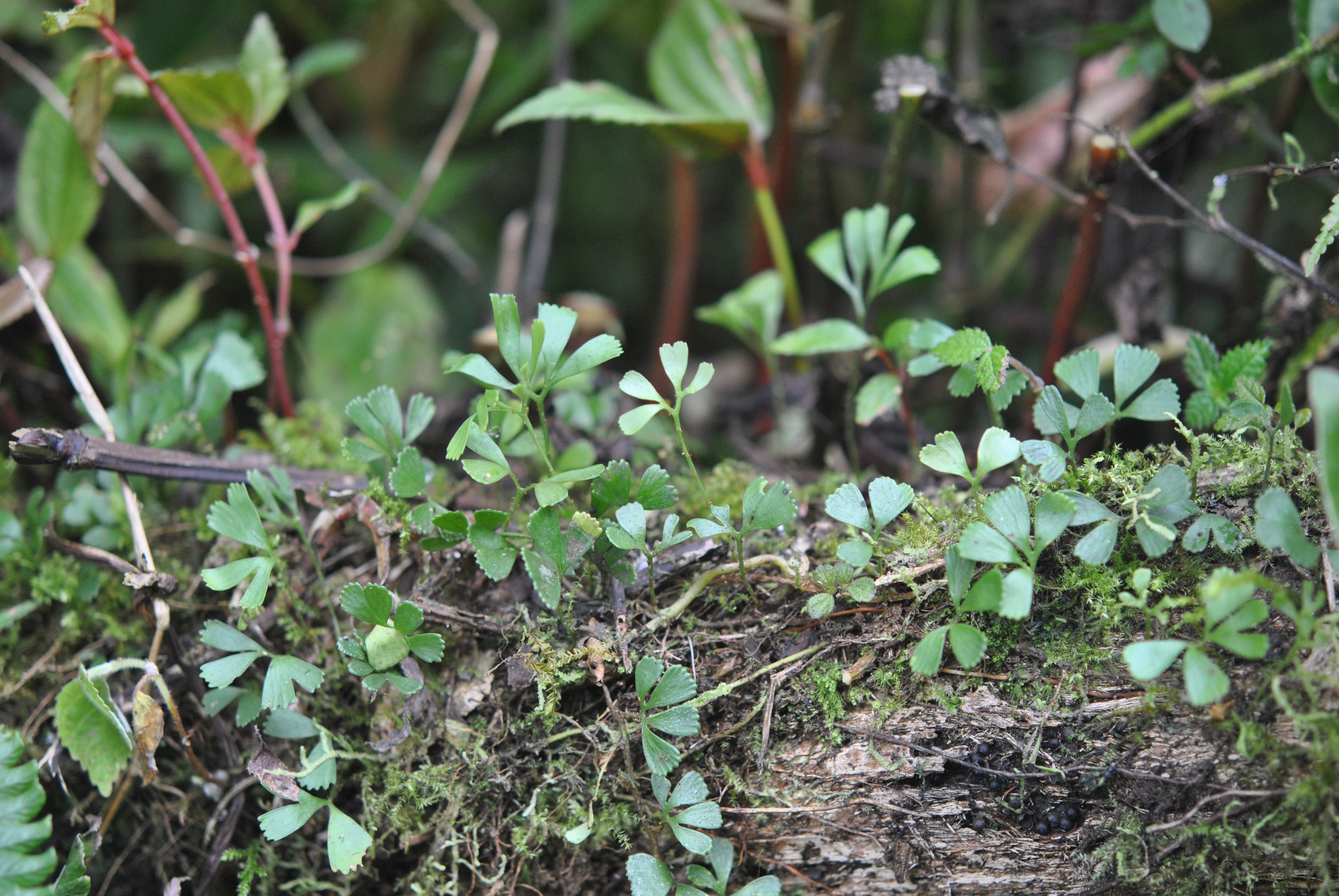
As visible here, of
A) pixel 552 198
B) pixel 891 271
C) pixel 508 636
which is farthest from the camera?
pixel 552 198

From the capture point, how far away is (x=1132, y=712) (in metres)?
0.68

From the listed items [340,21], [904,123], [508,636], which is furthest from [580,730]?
[340,21]

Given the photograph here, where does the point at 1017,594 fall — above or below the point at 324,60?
below

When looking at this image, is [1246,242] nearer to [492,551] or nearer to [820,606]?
[820,606]

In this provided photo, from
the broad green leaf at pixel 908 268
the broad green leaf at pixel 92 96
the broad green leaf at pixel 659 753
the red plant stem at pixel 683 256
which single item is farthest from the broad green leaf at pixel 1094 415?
the broad green leaf at pixel 92 96

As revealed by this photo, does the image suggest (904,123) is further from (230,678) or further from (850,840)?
(230,678)

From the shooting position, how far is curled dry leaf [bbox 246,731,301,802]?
750mm

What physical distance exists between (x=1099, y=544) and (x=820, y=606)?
232 millimetres

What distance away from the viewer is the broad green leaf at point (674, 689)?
0.70 metres

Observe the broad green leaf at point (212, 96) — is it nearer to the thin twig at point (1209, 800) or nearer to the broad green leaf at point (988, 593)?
the broad green leaf at point (988, 593)

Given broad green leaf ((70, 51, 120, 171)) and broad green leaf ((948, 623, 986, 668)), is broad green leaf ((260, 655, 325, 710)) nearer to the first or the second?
broad green leaf ((948, 623, 986, 668))

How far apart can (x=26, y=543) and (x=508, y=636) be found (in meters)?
0.60

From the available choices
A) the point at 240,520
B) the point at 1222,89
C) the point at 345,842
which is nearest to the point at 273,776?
the point at 345,842

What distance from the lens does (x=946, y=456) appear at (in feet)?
2.38
